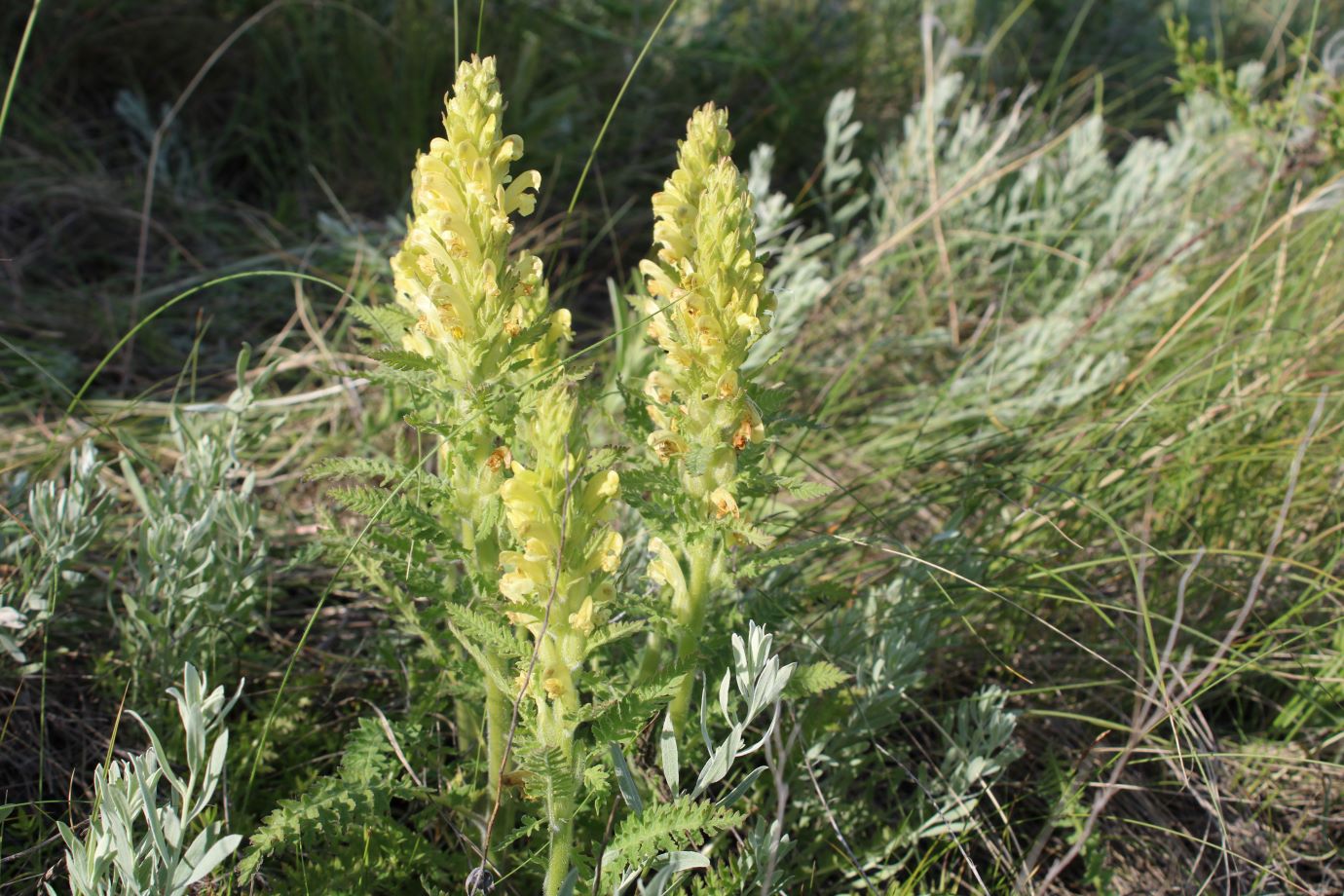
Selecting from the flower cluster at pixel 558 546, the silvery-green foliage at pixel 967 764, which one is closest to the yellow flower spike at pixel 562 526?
the flower cluster at pixel 558 546

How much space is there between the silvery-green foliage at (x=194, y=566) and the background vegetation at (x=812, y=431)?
0.01 metres

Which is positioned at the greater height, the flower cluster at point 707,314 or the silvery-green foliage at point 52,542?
the flower cluster at point 707,314

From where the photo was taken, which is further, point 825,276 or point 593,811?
point 825,276

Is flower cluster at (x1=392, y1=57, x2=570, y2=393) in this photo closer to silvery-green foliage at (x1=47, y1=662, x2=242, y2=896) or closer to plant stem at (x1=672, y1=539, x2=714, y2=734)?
plant stem at (x1=672, y1=539, x2=714, y2=734)

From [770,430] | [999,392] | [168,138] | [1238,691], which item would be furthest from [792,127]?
[770,430]

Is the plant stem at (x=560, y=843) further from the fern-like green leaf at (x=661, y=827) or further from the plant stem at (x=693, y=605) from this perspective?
the plant stem at (x=693, y=605)

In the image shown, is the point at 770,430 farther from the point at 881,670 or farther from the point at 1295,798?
the point at 1295,798

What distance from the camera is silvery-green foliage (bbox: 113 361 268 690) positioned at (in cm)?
194

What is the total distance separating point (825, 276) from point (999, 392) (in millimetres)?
984

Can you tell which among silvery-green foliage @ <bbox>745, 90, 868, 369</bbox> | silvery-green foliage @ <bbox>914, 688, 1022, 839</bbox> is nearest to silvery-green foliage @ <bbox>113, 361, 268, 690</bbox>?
silvery-green foliage @ <bbox>745, 90, 868, 369</bbox>

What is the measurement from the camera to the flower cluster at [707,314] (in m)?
1.46

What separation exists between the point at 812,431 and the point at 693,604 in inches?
49.2

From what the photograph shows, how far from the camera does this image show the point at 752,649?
143 cm

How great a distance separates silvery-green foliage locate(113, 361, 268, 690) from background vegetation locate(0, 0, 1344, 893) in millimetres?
11
